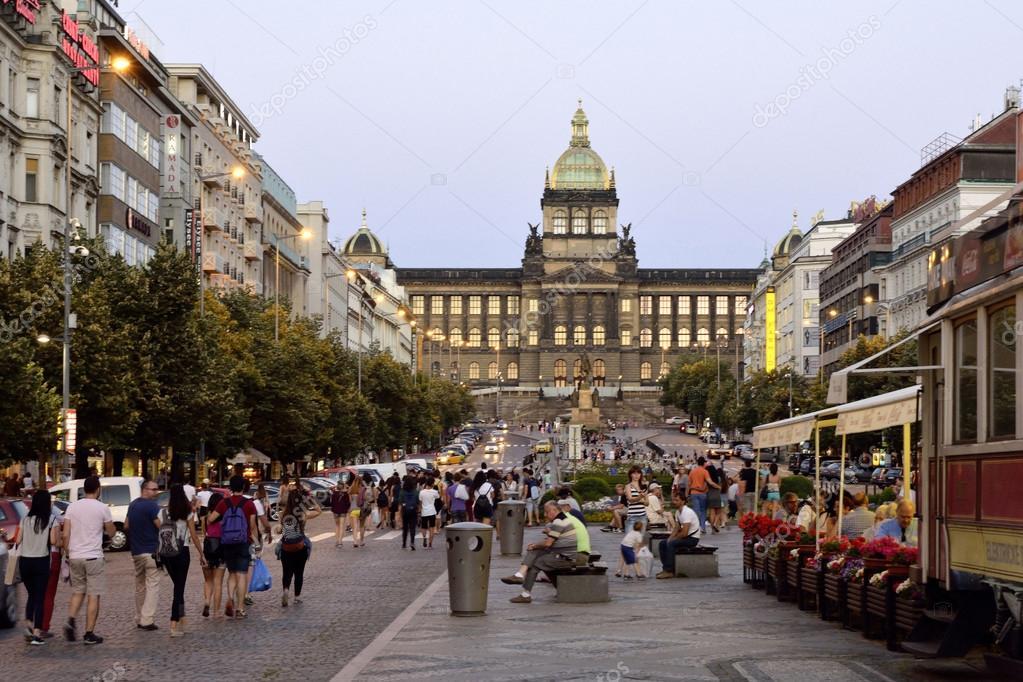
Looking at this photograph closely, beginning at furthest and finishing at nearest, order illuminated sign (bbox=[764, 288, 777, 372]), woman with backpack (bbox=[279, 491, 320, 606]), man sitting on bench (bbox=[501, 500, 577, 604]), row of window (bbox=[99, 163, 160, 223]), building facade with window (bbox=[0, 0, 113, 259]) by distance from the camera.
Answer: illuminated sign (bbox=[764, 288, 777, 372]) < row of window (bbox=[99, 163, 160, 223]) < building facade with window (bbox=[0, 0, 113, 259]) < man sitting on bench (bbox=[501, 500, 577, 604]) < woman with backpack (bbox=[279, 491, 320, 606])

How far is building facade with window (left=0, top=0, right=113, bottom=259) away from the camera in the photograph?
180ft

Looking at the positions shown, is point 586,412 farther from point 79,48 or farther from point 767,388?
point 79,48

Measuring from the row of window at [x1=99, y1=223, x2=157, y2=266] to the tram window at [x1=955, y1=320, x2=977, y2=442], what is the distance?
51.7 meters

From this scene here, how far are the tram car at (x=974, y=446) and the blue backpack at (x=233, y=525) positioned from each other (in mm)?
8793

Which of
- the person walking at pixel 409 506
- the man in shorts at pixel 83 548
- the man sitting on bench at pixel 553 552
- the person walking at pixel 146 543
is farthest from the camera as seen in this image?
the person walking at pixel 409 506

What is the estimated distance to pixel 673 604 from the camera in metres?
23.5

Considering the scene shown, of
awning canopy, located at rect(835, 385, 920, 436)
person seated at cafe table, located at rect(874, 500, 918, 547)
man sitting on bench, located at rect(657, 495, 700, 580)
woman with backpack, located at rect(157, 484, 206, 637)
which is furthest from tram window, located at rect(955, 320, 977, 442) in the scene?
man sitting on bench, located at rect(657, 495, 700, 580)

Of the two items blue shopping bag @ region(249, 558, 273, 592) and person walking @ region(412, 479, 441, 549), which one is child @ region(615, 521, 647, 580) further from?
person walking @ region(412, 479, 441, 549)

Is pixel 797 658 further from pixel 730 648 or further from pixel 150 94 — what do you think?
pixel 150 94

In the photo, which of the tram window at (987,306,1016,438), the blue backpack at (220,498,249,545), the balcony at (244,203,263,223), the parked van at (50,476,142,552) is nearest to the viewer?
the tram window at (987,306,1016,438)

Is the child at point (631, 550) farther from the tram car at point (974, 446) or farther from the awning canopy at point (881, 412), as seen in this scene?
the tram car at point (974, 446)

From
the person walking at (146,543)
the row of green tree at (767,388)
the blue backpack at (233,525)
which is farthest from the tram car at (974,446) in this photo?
the row of green tree at (767,388)

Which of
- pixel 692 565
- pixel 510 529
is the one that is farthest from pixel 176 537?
pixel 510 529

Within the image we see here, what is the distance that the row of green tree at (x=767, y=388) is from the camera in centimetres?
8175
